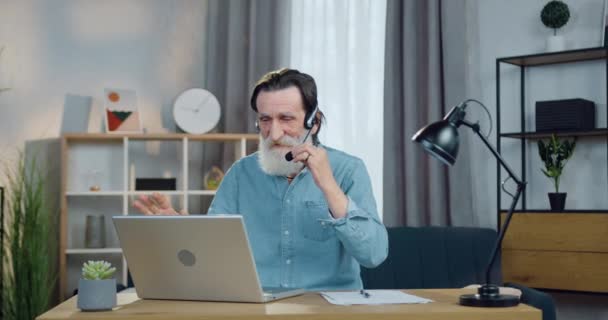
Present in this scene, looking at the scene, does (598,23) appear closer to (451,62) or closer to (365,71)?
(451,62)

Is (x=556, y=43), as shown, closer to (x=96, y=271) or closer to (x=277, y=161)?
(x=277, y=161)

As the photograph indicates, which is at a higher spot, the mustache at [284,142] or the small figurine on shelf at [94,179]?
the mustache at [284,142]

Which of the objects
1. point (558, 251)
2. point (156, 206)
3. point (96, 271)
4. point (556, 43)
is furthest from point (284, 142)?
point (556, 43)

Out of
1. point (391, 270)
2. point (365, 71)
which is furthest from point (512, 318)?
point (365, 71)

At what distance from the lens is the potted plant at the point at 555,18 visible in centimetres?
384

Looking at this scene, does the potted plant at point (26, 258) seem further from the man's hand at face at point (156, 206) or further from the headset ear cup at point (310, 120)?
the headset ear cup at point (310, 120)

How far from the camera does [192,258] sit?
1.82m

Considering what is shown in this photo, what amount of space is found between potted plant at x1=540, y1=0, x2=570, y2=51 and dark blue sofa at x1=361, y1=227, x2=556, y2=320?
1.11 meters

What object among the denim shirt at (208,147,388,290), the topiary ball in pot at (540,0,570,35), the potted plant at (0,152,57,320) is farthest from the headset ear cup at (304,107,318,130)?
the potted plant at (0,152,57,320)

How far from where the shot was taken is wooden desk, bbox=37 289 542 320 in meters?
1.68

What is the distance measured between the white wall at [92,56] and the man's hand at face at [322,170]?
9.77 feet

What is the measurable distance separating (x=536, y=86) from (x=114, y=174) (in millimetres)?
2422

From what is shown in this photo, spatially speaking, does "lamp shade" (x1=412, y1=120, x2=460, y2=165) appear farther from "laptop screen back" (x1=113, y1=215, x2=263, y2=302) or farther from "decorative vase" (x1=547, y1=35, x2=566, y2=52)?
"decorative vase" (x1=547, y1=35, x2=566, y2=52)

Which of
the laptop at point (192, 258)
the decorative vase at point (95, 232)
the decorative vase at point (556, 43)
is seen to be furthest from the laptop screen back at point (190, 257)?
the decorative vase at point (95, 232)
